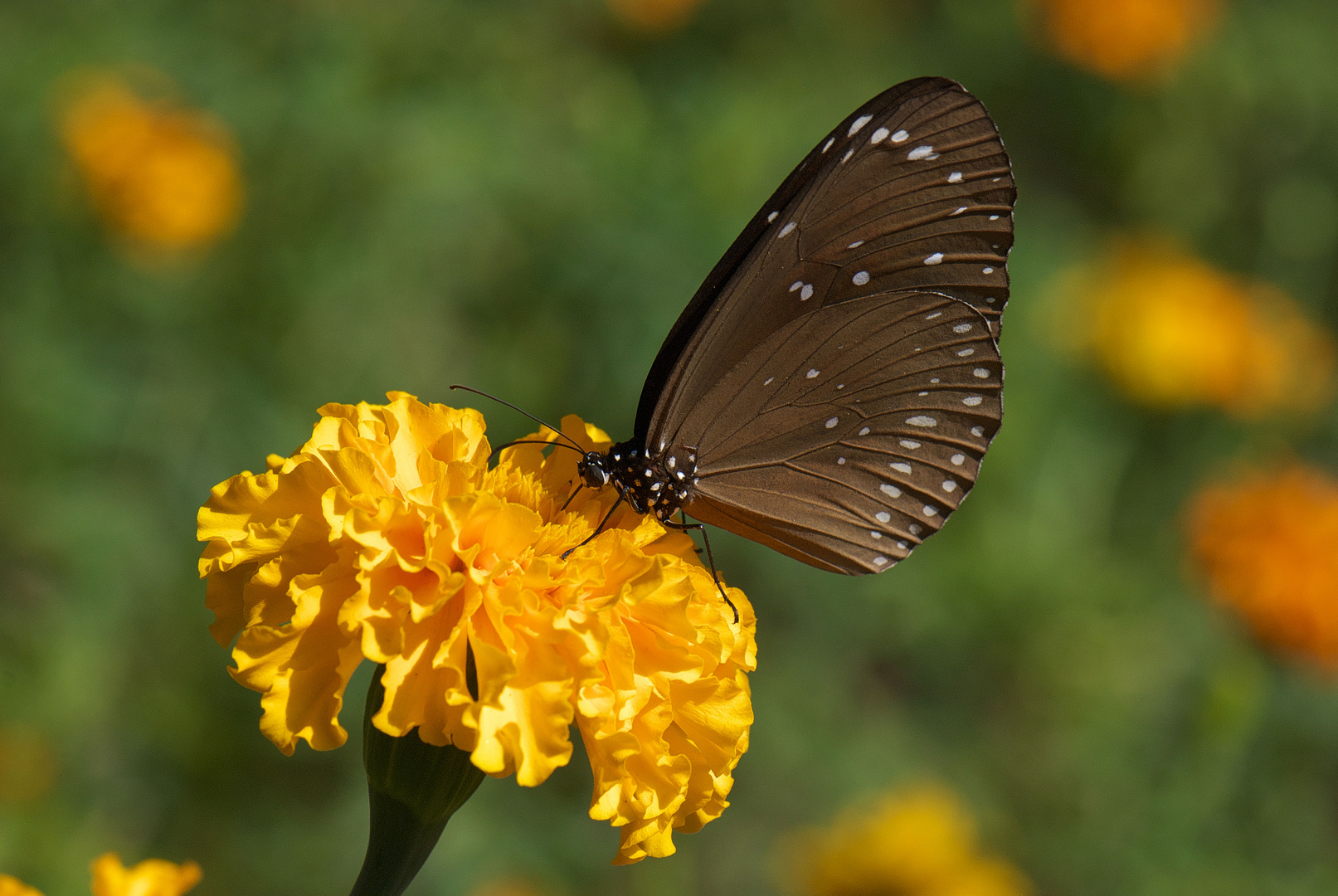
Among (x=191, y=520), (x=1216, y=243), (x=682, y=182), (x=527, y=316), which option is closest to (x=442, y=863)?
(x=191, y=520)

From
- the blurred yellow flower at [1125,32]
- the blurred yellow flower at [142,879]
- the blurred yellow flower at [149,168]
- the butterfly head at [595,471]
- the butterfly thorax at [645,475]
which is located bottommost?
the blurred yellow flower at [149,168]

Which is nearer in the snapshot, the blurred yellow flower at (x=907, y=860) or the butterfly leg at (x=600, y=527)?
the butterfly leg at (x=600, y=527)

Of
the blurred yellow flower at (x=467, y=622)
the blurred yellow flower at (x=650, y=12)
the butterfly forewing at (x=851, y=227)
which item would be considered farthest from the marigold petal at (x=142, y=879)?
the blurred yellow flower at (x=650, y=12)

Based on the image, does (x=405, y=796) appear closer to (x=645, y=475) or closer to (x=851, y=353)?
(x=645, y=475)

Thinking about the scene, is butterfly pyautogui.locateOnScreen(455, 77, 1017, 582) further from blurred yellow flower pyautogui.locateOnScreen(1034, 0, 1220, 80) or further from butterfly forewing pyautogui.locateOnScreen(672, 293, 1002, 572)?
blurred yellow flower pyautogui.locateOnScreen(1034, 0, 1220, 80)

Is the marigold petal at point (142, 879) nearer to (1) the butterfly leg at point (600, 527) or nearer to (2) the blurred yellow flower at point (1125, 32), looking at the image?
(1) the butterfly leg at point (600, 527)

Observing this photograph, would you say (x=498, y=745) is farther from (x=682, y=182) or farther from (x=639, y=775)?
(x=682, y=182)
